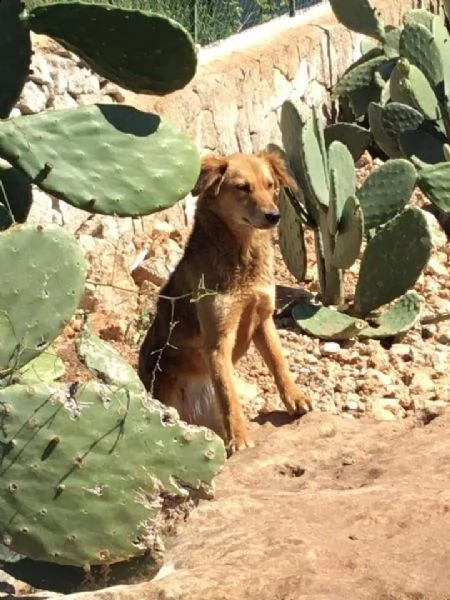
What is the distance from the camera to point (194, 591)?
3260 millimetres

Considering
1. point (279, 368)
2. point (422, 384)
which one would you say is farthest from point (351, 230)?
point (279, 368)

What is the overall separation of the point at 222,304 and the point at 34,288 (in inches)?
86.7

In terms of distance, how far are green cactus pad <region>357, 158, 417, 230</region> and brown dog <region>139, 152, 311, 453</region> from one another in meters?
1.05

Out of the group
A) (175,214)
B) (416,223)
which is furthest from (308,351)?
(175,214)

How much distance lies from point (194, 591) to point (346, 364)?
11.5 feet

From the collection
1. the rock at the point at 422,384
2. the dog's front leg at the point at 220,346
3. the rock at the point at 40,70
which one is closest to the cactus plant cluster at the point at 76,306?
the dog's front leg at the point at 220,346

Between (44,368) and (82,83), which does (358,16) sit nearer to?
(82,83)

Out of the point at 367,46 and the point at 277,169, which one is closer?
the point at 277,169

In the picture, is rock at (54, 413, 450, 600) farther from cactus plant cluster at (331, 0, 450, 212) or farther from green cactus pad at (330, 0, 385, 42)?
green cactus pad at (330, 0, 385, 42)

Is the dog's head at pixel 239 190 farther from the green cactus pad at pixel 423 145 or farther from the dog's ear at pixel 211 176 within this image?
the green cactus pad at pixel 423 145

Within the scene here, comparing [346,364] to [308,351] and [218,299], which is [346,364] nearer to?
[308,351]

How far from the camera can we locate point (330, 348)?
6.75m

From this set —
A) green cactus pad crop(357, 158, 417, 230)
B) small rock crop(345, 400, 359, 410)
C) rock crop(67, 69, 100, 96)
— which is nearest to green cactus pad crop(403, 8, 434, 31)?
green cactus pad crop(357, 158, 417, 230)

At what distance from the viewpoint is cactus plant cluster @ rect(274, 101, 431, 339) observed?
6.66m
